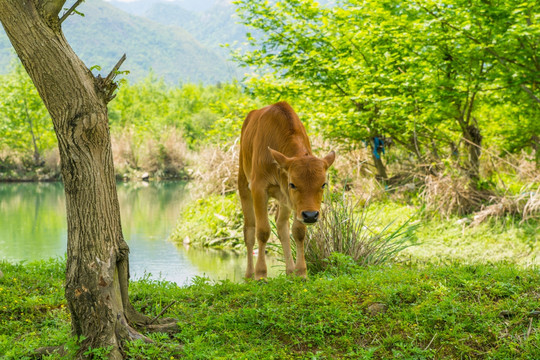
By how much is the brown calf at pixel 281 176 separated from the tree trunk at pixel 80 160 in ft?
6.07

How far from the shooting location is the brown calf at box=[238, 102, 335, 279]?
17.1ft

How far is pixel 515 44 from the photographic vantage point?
1012 cm

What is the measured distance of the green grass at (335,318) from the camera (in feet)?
13.1

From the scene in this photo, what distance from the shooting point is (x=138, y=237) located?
51.5 ft

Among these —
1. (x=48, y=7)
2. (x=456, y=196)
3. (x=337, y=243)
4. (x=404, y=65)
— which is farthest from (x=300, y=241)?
(x=404, y=65)

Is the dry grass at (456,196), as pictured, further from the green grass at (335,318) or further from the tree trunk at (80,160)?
the tree trunk at (80,160)

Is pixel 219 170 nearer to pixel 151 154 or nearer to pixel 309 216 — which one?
pixel 309 216

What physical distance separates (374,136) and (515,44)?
16.5 feet

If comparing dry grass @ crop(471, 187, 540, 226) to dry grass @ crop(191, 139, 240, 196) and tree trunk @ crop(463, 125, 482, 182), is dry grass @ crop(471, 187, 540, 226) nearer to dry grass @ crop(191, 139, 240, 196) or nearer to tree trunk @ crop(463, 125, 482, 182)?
tree trunk @ crop(463, 125, 482, 182)

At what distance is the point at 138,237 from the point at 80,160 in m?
12.1

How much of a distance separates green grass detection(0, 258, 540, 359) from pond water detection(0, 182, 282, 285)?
71.7 inches

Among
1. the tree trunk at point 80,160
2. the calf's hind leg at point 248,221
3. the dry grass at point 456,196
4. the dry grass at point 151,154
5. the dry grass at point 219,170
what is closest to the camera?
the tree trunk at point 80,160

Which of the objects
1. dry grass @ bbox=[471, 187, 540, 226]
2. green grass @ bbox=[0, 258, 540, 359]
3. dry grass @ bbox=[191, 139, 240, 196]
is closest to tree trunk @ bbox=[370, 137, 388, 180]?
dry grass @ bbox=[471, 187, 540, 226]

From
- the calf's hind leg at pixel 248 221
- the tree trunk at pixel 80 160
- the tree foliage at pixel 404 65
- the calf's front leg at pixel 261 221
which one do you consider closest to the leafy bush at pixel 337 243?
the calf's hind leg at pixel 248 221
